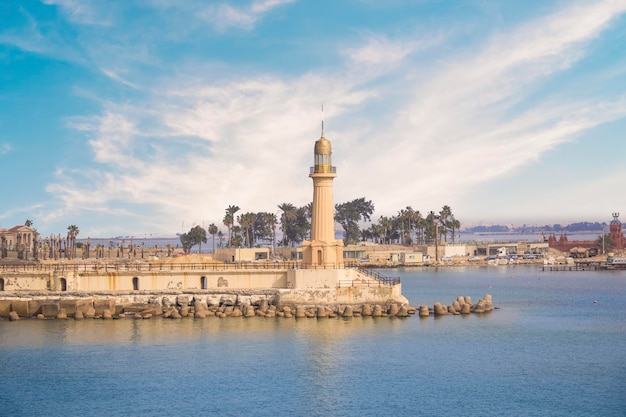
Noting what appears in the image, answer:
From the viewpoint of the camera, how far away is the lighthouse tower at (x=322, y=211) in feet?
184

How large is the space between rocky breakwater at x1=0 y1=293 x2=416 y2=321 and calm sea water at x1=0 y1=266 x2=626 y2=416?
4.20 feet

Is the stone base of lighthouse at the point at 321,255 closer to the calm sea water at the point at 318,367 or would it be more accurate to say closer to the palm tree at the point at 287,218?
the calm sea water at the point at 318,367

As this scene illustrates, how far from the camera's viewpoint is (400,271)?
397 ft

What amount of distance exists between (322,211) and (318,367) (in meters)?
19.8

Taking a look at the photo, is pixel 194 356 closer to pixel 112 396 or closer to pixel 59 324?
pixel 112 396

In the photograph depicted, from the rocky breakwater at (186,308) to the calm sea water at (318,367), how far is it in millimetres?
1280

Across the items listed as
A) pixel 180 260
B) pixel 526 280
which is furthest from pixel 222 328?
pixel 526 280

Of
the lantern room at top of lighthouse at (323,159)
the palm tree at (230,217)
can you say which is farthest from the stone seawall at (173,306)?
the palm tree at (230,217)

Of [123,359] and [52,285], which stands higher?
[52,285]

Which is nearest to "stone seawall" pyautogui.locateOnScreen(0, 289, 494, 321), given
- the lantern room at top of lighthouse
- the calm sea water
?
the calm sea water

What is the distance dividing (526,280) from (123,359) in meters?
69.4

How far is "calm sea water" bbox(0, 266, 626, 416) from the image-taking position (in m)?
31.8

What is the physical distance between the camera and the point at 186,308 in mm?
52719

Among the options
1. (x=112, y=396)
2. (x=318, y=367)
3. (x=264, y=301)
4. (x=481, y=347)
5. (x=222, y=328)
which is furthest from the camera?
(x=264, y=301)
